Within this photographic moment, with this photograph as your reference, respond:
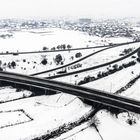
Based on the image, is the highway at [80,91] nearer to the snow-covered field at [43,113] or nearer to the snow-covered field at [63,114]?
the snow-covered field at [63,114]

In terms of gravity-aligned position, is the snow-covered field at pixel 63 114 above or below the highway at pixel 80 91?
below

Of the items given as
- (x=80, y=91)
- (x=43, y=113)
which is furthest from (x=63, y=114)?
(x=80, y=91)

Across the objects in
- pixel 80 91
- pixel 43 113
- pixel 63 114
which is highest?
pixel 80 91

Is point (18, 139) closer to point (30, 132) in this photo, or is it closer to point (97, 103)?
point (30, 132)

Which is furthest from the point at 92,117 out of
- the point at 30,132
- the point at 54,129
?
the point at 30,132

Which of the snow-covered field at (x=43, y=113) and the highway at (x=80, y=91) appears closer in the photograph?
the snow-covered field at (x=43, y=113)

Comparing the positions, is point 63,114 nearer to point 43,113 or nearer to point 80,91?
point 43,113

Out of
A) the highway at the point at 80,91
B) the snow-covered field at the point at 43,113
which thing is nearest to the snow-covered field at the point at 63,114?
the snow-covered field at the point at 43,113

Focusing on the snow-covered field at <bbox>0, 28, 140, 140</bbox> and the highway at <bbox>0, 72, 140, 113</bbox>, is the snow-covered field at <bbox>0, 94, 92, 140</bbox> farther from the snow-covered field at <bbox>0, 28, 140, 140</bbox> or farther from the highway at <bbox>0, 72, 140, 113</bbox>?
the highway at <bbox>0, 72, 140, 113</bbox>

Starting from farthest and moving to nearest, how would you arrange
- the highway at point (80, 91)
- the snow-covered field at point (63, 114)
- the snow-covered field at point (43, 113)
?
1. the highway at point (80, 91)
2. the snow-covered field at point (43, 113)
3. the snow-covered field at point (63, 114)
